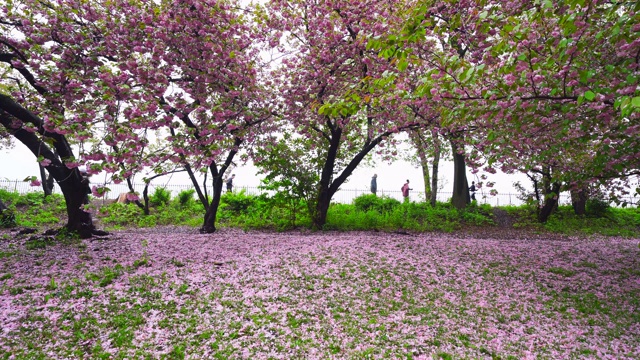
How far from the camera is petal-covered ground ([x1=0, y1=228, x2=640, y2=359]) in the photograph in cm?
357

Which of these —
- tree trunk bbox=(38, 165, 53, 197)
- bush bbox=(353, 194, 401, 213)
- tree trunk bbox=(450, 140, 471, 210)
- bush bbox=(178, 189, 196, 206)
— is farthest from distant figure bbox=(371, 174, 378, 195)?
tree trunk bbox=(38, 165, 53, 197)

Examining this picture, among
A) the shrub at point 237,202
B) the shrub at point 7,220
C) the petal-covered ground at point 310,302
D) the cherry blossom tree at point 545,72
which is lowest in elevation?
the petal-covered ground at point 310,302

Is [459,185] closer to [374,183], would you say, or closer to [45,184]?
[374,183]

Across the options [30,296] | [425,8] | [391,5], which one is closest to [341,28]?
[391,5]

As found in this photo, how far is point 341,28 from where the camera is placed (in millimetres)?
8148

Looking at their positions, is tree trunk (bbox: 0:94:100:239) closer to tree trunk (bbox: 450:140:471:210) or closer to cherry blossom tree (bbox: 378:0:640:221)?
cherry blossom tree (bbox: 378:0:640:221)

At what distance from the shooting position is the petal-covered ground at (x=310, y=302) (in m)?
3.57

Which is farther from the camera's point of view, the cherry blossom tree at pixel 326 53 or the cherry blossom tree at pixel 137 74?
the cherry blossom tree at pixel 326 53

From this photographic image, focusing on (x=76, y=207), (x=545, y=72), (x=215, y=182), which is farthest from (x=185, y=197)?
(x=545, y=72)

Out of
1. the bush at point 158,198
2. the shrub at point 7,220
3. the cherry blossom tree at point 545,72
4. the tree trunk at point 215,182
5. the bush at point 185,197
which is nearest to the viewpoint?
the cherry blossom tree at point 545,72

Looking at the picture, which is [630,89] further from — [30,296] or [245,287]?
[30,296]

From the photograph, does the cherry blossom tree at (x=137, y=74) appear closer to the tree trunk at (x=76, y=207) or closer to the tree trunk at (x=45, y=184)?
the tree trunk at (x=76, y=207)

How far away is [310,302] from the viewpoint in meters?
4.47

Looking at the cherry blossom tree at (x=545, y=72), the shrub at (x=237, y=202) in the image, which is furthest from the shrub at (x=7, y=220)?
the cherry blossom tree at (x=545, y=72)
